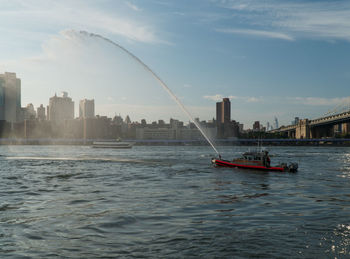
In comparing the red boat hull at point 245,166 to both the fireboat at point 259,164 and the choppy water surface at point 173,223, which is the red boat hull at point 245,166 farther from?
the choppy water surface at point 173,223

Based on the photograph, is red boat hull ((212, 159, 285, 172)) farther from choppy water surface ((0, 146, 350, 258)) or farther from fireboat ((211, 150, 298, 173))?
choppy water surface ((0, 146, 350, 258))

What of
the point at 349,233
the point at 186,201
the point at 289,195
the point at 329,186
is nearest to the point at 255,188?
the point at 289,195

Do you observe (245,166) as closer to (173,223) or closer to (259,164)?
(259,164)

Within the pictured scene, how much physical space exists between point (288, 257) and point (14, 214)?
18283 millimetres

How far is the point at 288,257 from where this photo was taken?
16109 mm

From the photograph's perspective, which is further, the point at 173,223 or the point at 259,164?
the point at 259,164

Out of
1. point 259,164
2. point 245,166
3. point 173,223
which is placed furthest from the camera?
point 245,166

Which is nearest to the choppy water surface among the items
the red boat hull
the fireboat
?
the fireboat

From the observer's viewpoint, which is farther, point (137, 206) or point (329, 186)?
point (329, 186)

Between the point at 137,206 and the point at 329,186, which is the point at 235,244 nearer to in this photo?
the point at 137,206

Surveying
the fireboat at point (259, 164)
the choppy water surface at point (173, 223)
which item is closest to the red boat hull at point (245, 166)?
the fireboat at point (259, 164)

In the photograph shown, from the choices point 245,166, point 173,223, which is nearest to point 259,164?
point 245,166

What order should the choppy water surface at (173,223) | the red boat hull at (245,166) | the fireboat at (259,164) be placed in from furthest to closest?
the red boat hull at (245,166) → the fireboat at (259,164) → the choppy water surface at (173,223)

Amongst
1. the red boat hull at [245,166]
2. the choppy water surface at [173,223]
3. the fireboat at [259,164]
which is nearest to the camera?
the choppy water surface at [173,223]
